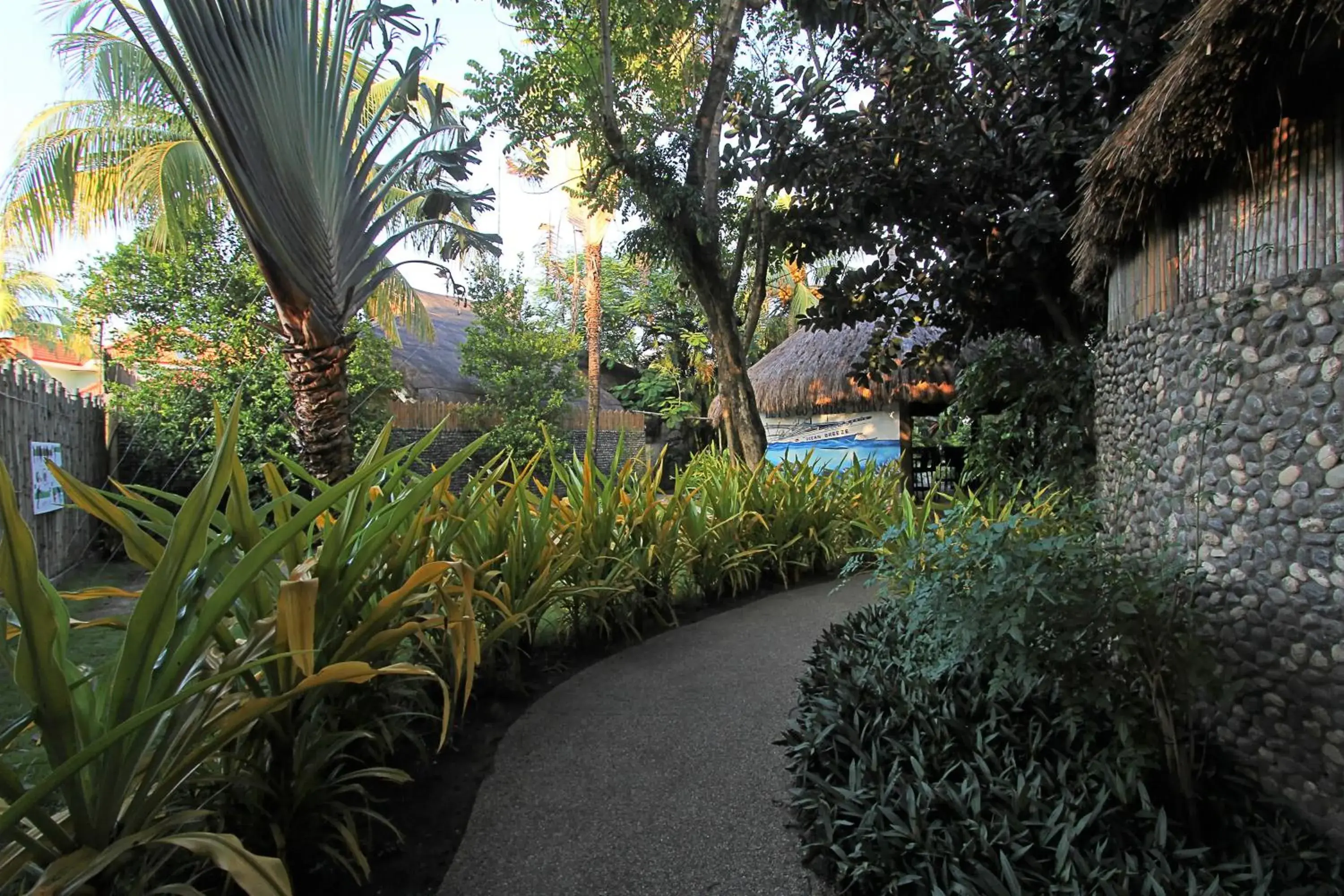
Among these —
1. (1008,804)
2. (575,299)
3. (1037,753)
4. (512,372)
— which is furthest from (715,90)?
(575,299)

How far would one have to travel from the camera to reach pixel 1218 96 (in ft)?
7.60

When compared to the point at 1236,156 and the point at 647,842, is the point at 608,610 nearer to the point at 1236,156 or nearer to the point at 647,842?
the point at 647,842

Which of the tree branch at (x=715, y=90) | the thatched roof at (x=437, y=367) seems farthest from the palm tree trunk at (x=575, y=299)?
the tree branch at (x=715, y=90)

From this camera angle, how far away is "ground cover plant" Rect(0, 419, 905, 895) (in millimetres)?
1245

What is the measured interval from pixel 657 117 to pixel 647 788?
7.32m

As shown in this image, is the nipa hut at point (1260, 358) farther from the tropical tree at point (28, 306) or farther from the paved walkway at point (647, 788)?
the tropical tree at point (28, 306)

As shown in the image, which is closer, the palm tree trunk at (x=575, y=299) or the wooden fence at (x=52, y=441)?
the wooden fence at (x=52, y=441)

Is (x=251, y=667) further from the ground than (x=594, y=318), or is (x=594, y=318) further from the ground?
(x=594, y=318)

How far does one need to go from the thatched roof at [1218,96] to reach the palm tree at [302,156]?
414 cm

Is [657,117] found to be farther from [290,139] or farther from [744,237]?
[290,139]

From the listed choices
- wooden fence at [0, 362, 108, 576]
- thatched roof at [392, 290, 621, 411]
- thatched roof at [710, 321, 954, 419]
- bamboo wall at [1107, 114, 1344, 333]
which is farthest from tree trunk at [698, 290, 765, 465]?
thatched roof at [392, 290, 621, 411]

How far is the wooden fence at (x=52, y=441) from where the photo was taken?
5047 millimetres

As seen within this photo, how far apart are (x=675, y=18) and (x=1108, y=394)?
548cm

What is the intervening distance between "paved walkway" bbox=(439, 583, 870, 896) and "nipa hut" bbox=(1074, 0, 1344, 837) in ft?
5.63
